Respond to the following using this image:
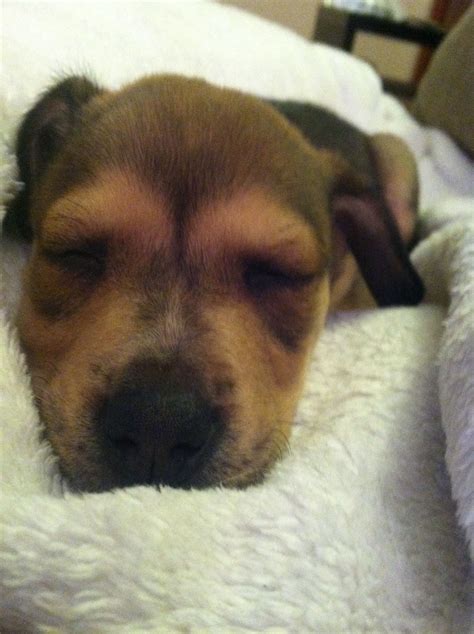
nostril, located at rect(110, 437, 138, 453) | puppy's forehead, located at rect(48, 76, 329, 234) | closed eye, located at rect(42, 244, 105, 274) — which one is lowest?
nostril, located at rect(110, 437, 138, 453)

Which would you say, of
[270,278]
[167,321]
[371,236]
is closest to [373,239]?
[371,236]

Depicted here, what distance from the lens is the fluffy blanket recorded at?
3.03 feet

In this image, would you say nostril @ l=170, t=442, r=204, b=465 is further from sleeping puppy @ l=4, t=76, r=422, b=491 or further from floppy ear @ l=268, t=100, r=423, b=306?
floppy ear @ l=268, t=100, r=423, b=306

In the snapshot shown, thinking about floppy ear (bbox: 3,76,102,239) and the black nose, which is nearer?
the black nose

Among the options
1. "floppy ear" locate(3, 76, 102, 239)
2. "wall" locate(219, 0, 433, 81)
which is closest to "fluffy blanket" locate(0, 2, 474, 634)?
"floppy ear" locate(3, 76, 102, 239)

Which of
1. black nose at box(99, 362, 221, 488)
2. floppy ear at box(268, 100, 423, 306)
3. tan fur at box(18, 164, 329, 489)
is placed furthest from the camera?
floppy ear at box(268, 100, 423, 306)

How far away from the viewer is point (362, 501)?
114 cm

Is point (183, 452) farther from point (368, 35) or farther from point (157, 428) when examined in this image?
point (368, 35)

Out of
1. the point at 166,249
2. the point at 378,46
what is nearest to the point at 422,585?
the point at 166,249

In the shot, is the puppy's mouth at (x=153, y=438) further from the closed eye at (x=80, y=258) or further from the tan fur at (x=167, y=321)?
the closed eye at (x=80, y=258)

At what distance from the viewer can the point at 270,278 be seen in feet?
4.86

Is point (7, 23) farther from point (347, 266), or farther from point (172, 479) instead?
point (172, 479)

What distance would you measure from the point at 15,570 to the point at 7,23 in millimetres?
1577

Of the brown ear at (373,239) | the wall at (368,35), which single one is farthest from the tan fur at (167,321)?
the wall at (368,35)
